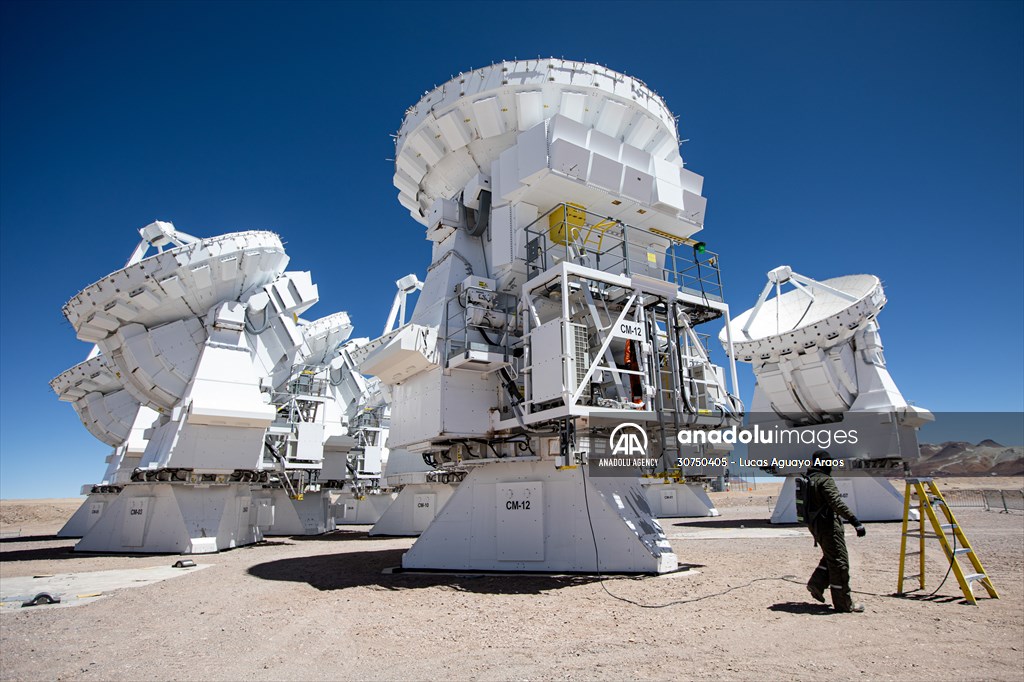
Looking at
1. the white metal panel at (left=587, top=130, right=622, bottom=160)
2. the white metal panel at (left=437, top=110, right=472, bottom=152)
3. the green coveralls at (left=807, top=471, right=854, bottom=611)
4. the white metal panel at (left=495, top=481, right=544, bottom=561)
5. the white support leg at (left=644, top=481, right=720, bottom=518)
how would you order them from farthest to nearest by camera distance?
1. the white support leg at (left=644, top=481, right=720, bottom=518)
2. the white metal panel at (left=437, top=110, right=472, bottom=152)
3. the white metal panel at (left=587, top=130, right=622, bottom=160)
4. the white metal panel at (left=495, top=481, right=544, bottom=561)
5. the green coveralls at (left=807, top=471, right=854, bottom=611)

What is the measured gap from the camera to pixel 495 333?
11.3 meters

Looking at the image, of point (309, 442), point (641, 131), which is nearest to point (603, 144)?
point (641, 131)

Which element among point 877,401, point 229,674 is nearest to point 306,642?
point 229,674

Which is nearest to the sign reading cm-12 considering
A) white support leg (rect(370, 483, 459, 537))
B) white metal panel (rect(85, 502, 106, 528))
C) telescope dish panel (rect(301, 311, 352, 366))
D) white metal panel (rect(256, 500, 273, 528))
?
white support leg (rect(370, 483, 459, 537))

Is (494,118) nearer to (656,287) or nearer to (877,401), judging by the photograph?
(656,287)

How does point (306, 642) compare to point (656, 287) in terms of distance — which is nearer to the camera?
point (306, 642)

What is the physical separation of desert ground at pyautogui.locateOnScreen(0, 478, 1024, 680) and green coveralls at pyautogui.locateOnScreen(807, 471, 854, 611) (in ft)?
0.82

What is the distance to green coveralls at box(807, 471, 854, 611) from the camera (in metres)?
6.32

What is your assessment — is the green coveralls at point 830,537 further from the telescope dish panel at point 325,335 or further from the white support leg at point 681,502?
the white support leg at point 681,502

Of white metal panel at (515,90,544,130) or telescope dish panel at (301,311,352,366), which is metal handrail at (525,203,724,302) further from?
telescope dish panel at (301,311,352,366)

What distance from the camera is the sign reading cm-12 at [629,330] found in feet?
30.0

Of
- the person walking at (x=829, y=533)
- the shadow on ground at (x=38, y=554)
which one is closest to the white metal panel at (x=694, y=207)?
the person walking at (x=829, y=533)

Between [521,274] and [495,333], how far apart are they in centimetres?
131

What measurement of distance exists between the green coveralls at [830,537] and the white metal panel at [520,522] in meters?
4.67
